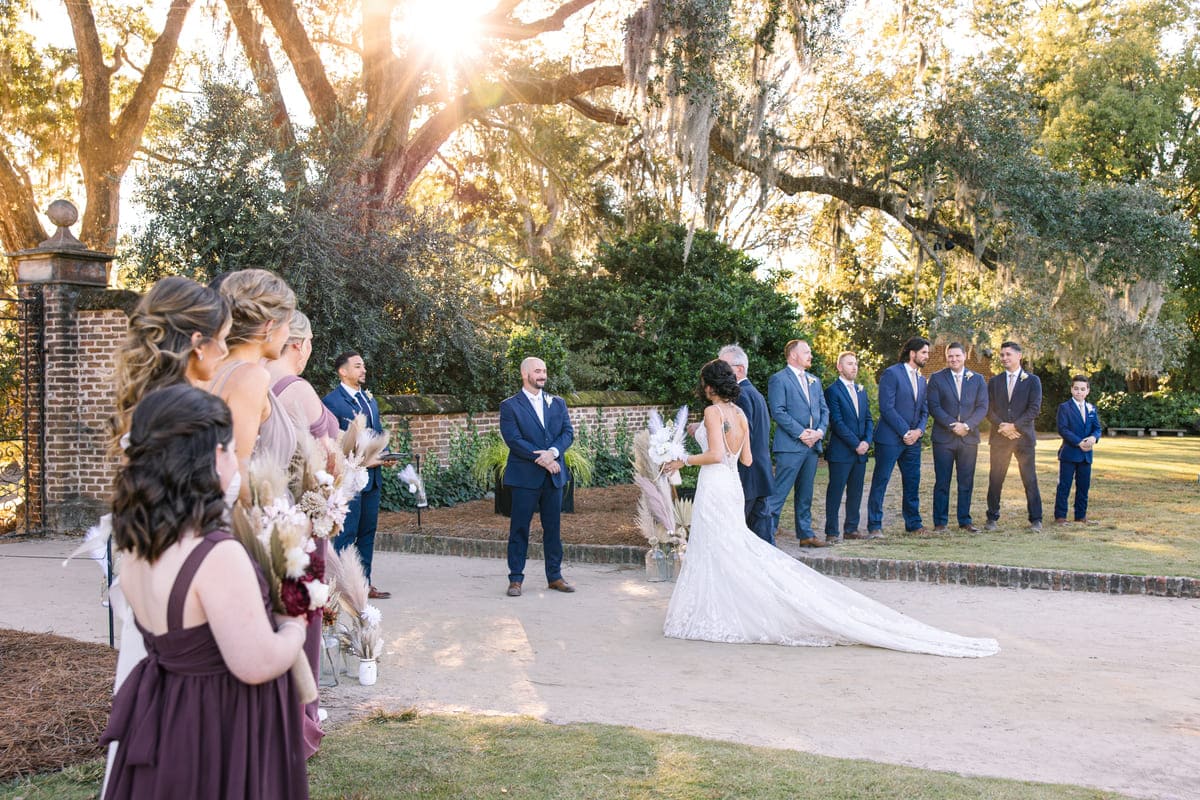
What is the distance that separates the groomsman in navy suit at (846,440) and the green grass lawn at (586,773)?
6.49 m

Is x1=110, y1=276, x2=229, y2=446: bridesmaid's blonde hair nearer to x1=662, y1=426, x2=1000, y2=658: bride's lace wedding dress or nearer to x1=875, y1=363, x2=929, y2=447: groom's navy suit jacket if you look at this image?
x1=662, y1=426, x2=1000, y2=658: bride's lace wedding dress

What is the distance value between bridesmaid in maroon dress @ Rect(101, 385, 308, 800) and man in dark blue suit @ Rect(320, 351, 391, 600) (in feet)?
16.5

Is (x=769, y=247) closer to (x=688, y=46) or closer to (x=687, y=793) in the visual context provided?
(x=688, y=46)

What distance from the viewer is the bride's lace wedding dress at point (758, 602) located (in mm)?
6336

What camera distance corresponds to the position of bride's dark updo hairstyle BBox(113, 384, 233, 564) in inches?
93.3

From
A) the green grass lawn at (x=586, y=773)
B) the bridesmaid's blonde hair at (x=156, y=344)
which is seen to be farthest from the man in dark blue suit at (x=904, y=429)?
the bridesmaid's blonde hair at (x=156, y=344)

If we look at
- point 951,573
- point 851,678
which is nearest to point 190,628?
point 851,678

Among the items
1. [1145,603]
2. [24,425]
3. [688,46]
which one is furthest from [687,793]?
[688,46]

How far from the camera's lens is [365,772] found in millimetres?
4047

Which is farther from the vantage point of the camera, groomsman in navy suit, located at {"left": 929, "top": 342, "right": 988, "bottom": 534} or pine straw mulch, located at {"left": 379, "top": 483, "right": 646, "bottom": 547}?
groomsman in navy suit, located at {"left": 929, "top": 342, "right": 988, "bottom": 534}

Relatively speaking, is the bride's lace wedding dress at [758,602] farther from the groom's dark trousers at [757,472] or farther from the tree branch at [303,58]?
the tree branch at [303,58]

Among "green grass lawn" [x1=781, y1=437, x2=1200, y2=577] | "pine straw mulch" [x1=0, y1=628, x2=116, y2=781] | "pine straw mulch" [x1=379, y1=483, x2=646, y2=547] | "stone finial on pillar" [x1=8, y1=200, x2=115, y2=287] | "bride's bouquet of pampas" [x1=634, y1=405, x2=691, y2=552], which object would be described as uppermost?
"stone finial on pillar" [x1=8, y1=200, x2=115, y2=287]

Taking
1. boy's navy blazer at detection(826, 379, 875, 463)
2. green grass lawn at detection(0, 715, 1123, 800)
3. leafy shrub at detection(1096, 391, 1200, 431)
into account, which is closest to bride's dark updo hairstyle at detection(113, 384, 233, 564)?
green grass lawn at detection(0, 715, 1123, 800)

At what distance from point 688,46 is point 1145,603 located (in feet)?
32.7
